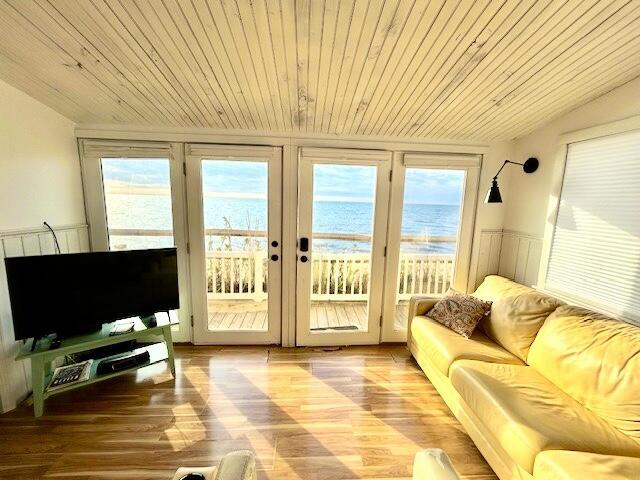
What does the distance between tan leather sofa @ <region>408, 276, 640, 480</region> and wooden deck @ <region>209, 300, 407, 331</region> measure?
0.78m

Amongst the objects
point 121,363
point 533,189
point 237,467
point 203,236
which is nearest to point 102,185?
point 203,236

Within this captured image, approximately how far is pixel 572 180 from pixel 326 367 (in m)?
2.49

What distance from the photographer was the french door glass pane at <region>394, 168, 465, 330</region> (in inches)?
102

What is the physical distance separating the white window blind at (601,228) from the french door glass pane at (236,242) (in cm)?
248

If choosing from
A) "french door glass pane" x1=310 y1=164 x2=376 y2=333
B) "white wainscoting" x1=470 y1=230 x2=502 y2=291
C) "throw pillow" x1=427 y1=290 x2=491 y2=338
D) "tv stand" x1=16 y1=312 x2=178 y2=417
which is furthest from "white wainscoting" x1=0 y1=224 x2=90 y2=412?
"white wainscoting" x1=470 y1=230 x2=502 y2=291

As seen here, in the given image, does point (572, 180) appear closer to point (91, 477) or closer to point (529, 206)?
point (529, 206)

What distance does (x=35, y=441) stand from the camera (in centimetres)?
160

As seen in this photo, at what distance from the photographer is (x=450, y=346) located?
6.33ft

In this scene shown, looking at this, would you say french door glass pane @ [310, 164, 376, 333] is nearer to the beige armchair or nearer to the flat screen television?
the flat screen television

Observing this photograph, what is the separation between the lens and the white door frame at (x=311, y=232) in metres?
2.44

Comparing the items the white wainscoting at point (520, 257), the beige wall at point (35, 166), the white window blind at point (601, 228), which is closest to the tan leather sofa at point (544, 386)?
the white window blind at point (601, 228)

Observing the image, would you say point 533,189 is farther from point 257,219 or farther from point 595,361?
point 257,219

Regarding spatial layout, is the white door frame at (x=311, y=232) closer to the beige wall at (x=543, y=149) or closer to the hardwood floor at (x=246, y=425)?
the hardwood floor at (x=246, y=425)

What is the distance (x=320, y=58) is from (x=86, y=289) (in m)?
2.19
